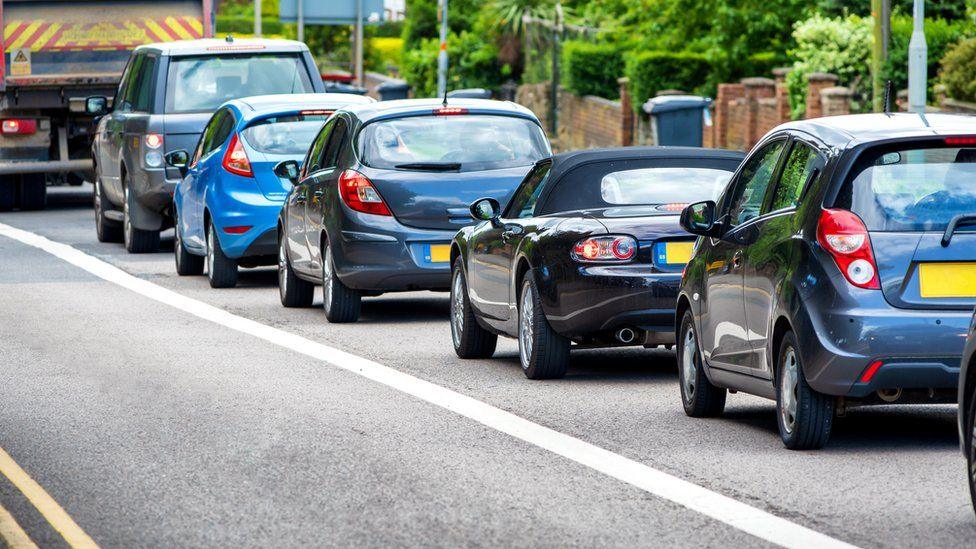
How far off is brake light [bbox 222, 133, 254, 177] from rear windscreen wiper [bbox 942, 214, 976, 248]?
34.8 ft

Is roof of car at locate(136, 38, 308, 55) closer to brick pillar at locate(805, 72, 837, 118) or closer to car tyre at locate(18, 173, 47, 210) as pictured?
car tyre at locate(18, 173, 47, 210)

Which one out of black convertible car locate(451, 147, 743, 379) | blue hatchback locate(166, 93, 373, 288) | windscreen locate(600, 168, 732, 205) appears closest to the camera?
black convertible car locate(451, 147, 743, 379)

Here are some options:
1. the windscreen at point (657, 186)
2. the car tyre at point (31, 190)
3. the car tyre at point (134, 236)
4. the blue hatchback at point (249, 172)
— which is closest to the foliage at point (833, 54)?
the car tyre at point (31, 190)

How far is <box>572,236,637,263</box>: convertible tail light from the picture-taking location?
11547 millimetres

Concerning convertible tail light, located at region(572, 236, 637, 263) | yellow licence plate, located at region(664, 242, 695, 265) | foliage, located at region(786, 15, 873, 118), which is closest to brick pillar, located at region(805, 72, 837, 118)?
foliage, located at region(786, 15, 873, 118)

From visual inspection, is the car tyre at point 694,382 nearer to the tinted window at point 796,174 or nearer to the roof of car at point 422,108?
the tinted window at point 796,174

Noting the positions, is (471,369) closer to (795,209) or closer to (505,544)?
(795,209)

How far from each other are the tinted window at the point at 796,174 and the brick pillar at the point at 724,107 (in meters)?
27.2

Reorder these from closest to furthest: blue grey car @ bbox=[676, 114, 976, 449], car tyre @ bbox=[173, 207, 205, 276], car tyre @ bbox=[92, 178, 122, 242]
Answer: blue grey car @ bbox=[676, 114, 976, 449]
car tyre @ bbox=[173, 207, 205, 276]
car tyre @ bbox=[92, 178, 122, 242]

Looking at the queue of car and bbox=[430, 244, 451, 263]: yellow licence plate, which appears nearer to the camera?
the queue of car

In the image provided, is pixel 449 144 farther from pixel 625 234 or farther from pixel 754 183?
pixel 754 183

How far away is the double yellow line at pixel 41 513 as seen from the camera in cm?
727

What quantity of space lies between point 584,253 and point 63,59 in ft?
58.5

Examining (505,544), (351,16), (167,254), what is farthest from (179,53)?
(351,16)
